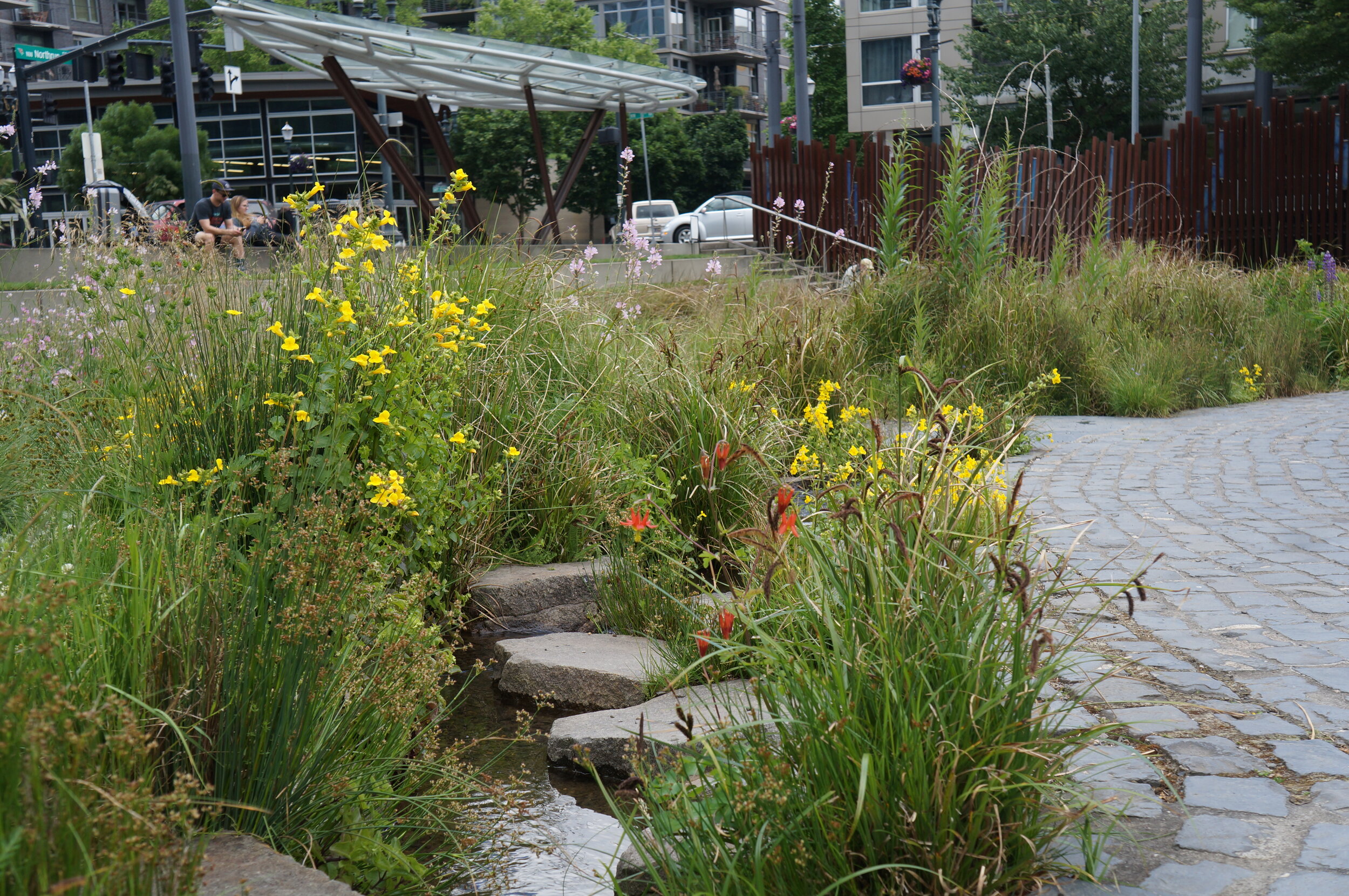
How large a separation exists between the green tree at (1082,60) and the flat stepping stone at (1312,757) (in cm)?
3576

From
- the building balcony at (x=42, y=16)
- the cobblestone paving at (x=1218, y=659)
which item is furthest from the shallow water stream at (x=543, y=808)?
the building balcony at (x=42, y=16)

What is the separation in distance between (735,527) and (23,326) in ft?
12.4

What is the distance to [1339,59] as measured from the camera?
2597 centimetres

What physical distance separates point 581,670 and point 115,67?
90.6 feet

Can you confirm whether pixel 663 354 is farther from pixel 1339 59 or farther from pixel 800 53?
pixel 1339 59

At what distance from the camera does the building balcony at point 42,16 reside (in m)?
57.8

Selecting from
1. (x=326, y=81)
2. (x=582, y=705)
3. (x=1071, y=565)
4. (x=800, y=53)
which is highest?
(x=326, y=81)

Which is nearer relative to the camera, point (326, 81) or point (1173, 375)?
point (1173, 375)

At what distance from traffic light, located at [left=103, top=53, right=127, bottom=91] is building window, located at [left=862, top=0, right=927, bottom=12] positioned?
30173 mm

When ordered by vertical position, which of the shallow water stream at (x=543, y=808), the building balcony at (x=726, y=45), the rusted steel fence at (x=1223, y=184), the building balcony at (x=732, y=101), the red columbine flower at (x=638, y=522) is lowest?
the shallow water stream at (x=543, y=808)

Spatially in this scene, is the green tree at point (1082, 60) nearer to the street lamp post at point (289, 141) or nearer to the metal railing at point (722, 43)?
the street lamp post at point (289, 141)

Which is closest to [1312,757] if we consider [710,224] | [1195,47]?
[1195,47]

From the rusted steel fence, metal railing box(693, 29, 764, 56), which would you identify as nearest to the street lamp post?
A: the rusted steel fence

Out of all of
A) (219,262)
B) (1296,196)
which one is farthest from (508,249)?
(1296,196)
